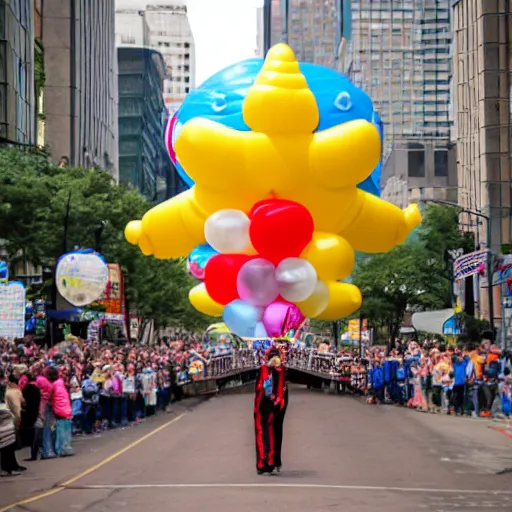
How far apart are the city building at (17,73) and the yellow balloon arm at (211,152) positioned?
140ft

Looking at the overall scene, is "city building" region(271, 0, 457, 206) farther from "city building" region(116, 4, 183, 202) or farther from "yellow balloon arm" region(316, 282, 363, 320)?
"yellow balloon arm" region(316, 282, 363, 320)

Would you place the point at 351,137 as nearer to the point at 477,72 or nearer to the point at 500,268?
the point at 500,268

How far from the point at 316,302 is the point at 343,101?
10.5 ft

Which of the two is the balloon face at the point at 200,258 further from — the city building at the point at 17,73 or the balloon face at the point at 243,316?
the city building at the point at 17,73

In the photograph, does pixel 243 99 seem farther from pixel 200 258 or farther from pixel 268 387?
pixel 268 387

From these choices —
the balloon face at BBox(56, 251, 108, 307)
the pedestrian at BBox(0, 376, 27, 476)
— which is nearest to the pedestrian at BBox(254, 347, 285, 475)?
the pedestrian at BBox(0, 376, 27, 476)

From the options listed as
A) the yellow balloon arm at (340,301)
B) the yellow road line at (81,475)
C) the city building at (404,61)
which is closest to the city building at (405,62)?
the city building at (404,61)

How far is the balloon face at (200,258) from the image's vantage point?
67.2 ft

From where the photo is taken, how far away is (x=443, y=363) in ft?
103

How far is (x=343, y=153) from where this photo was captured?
18.7 metres

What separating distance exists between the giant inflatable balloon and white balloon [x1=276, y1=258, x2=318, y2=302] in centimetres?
2

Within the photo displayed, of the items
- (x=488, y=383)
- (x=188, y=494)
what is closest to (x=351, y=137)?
(x=188, y=494)

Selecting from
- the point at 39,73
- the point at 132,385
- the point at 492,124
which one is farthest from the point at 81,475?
the point at 39,73

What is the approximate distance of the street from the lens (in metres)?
13.5
